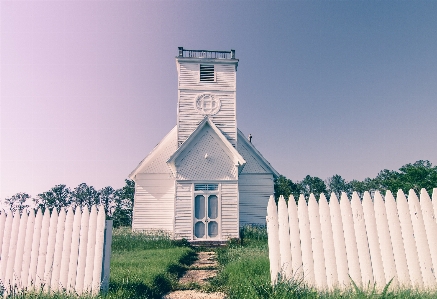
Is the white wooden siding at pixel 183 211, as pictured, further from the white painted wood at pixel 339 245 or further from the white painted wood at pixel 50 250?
the white painted wood at pixel 339 245

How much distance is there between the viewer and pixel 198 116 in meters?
17.3

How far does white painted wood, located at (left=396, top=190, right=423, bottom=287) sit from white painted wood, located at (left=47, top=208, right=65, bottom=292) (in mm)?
5230

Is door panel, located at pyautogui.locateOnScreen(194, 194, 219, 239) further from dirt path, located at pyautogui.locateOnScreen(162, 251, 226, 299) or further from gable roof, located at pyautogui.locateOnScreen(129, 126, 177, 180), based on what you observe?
dirt path, located at pyautogui.locateOnScreen(162, 251, 226, 299)

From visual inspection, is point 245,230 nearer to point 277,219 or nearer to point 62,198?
point 277,219

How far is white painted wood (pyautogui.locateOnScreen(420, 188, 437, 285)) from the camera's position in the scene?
441 cm

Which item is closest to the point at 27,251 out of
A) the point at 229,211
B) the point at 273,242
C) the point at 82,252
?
the point at 82,252

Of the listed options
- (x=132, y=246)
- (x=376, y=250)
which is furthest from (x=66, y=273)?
(x=132, y=246)

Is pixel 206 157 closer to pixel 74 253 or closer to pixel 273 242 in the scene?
pixel 74 253

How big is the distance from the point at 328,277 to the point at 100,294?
3.35 metres

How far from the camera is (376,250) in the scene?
14.6 feet

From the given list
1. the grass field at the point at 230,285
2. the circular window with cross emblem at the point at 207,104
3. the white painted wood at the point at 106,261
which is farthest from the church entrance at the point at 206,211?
the white painted wood at the point at 106,261

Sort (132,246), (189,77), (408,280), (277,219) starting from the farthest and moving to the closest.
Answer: (189,77) < (132,246) < (277,219) < (408,280)

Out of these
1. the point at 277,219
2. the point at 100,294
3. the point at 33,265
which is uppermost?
the point at 277,219

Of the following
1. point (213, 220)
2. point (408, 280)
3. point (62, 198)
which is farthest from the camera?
point (62, 198)
